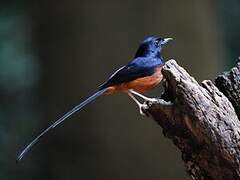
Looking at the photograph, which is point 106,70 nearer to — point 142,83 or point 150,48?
point 150,48

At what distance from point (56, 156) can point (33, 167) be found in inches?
27.8

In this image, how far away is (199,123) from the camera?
1567 mm

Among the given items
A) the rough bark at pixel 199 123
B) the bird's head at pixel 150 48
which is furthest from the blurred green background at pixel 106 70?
the rough bark at pixel 199 123

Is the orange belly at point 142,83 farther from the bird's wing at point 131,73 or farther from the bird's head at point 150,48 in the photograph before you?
the bird's head at point 150,48

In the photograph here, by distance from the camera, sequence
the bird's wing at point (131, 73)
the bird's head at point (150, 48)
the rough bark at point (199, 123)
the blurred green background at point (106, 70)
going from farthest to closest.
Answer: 1. the blurred green background at point (106, 70)
2. the bird's head at point (150, 48)
3. the bird's wing at point (131, 73)
4. the rough bark at point (199, 123)

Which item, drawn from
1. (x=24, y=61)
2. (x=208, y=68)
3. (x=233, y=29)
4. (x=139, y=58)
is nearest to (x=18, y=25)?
(x=24, y=61)

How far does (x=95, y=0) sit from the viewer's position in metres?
2.60

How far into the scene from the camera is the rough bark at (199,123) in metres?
1.57

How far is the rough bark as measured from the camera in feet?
5.14

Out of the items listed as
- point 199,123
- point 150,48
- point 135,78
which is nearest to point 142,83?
point 135,78

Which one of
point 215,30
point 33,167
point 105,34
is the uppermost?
point 105,34

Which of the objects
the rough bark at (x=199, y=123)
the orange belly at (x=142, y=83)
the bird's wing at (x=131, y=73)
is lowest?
the rough bark at (x=199, y=123)

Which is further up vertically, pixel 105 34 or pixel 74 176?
pixel 105 34

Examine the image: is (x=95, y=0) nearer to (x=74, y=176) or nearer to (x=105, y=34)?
(x=105, y=34)
